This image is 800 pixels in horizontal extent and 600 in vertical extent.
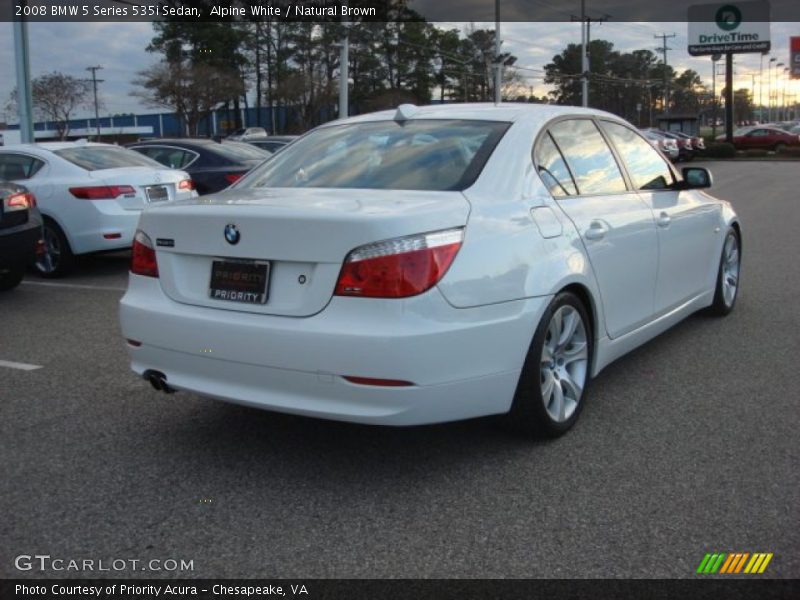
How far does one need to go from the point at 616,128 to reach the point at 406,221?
96.6 inches

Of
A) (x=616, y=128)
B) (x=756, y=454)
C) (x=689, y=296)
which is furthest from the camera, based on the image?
(x=689, y=296)

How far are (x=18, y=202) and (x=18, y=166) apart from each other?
2.34 m

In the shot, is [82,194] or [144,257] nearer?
[144,257]

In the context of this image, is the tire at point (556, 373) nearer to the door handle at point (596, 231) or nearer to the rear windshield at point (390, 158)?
the door handle at point (596, 231)

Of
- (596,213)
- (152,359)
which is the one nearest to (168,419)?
(152,359)

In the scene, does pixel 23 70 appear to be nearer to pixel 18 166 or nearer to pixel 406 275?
pixel 18 166

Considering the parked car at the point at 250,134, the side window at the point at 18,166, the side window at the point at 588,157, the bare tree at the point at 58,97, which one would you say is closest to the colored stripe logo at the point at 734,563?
the side window at the point at 588,157

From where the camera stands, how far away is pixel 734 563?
2854 mm

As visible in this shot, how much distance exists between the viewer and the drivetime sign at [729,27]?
49250 millimetres

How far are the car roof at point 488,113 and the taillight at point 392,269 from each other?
4.31 ft

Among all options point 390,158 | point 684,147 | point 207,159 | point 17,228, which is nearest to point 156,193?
point 17,228

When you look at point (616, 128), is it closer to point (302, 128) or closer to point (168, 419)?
point (168, 419)

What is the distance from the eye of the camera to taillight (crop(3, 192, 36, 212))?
24.3ft
